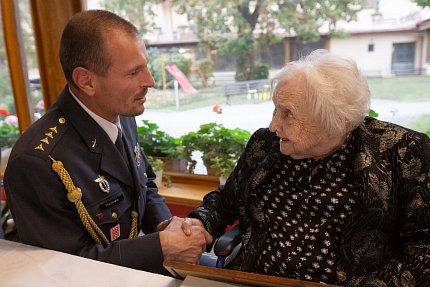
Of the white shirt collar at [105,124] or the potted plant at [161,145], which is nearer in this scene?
the white shirt collar at [105,124]

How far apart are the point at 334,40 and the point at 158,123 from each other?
1329 mm

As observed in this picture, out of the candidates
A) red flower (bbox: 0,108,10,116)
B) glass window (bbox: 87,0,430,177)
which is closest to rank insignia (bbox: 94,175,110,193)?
glass window (bbox: 87,0,430,177)

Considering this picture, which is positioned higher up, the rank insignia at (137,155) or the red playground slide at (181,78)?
the red playground slide at (181,78)

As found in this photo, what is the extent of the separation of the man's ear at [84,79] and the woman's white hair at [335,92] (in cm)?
70

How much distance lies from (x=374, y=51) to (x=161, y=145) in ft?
4.90

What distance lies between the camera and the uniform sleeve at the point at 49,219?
1274 millimetres

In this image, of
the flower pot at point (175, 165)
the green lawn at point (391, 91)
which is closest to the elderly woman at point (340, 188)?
the green lawn at point (391, 91)

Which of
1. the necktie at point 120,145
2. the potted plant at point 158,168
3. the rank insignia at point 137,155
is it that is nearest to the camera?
the necktie at point 120,145

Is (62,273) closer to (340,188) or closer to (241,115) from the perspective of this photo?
(340,188)

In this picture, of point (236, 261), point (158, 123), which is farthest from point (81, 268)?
point (158, 123)

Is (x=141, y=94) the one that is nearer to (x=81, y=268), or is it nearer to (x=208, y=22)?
(x=81, y=268)

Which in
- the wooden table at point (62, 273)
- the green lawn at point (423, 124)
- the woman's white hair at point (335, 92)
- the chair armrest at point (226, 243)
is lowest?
the chair armrest at point (226, 243)

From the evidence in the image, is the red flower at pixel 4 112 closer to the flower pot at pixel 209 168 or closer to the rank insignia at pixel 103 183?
the flower pot at pixel 209 168

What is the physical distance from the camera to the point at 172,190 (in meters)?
2.62
